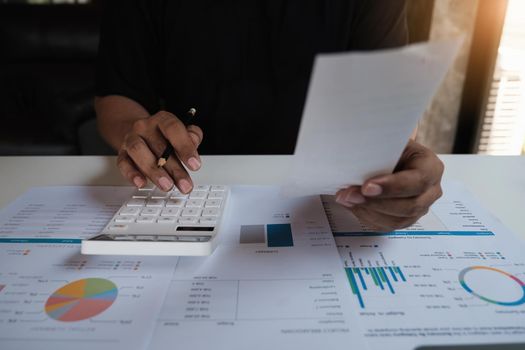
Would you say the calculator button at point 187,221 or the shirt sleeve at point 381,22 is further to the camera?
the shirt sleeve at point 381,22

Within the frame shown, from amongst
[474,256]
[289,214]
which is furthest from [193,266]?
[474,256]

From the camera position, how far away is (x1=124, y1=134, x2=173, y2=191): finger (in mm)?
513

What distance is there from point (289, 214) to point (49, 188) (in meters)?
0.38

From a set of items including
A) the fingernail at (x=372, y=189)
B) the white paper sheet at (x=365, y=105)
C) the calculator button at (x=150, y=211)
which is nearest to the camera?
the white paper sheet at (x=365, y=105)

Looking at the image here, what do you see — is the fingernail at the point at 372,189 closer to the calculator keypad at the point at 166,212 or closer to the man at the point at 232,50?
the calculator keypad at the point at 166,212

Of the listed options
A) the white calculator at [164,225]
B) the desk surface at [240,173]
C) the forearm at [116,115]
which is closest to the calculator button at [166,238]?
the white calculator at [164,225]

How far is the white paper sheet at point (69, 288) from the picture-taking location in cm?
34

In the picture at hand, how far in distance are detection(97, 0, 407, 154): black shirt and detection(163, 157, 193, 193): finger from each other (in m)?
0.42

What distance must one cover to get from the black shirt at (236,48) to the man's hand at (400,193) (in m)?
0.51

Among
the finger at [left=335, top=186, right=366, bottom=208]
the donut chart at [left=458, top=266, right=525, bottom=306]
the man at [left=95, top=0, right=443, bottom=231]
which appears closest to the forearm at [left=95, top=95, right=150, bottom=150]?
the man at [left=95, top=0, right=443, bottom=231]

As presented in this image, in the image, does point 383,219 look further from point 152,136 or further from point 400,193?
point 152,136

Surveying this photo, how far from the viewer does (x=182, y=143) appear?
528mm

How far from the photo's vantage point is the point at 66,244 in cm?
47

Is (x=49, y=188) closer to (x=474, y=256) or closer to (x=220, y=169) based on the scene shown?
(x=220, y=169)
